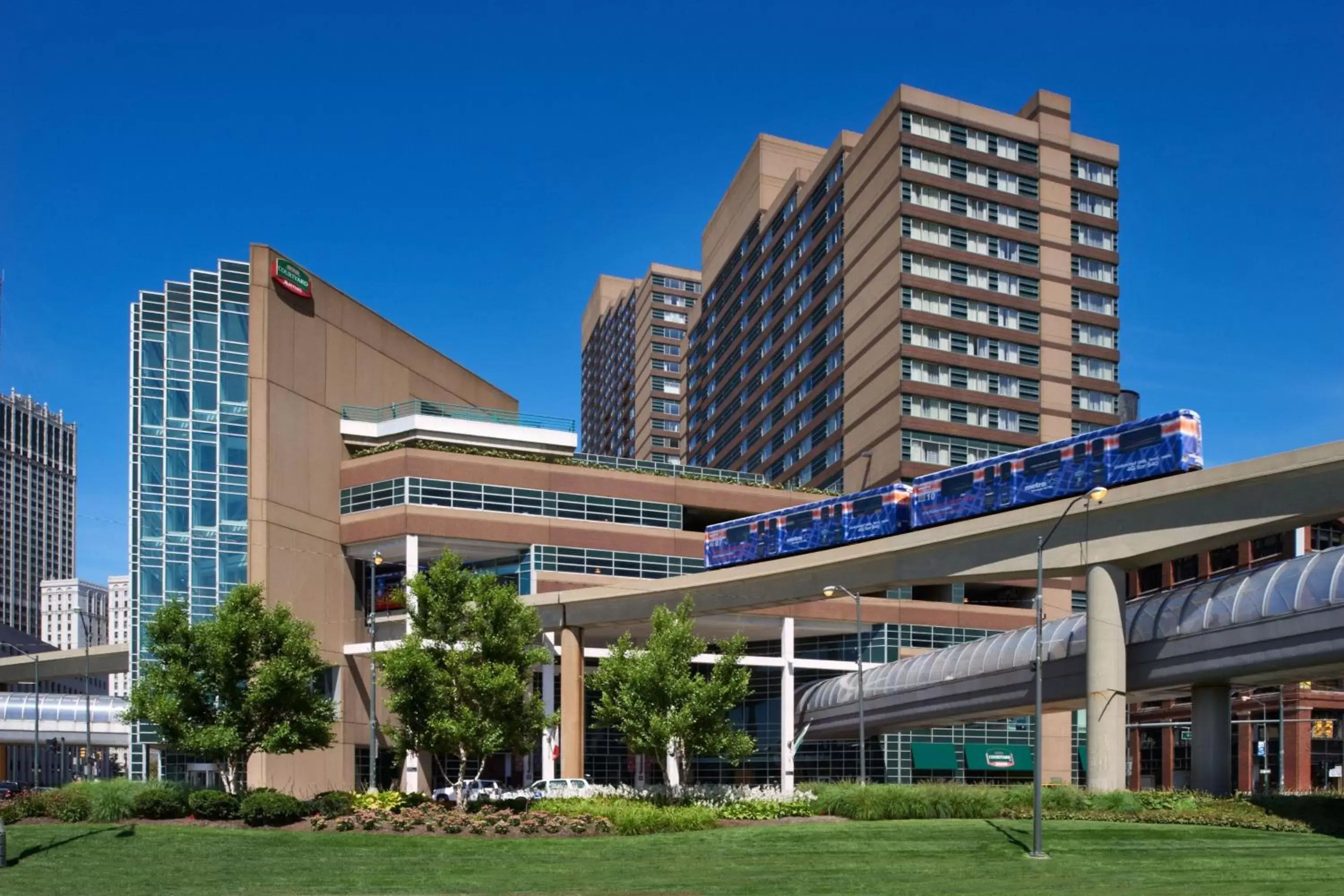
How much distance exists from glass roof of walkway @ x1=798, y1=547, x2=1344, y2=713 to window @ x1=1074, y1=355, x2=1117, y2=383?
5086 centimetres

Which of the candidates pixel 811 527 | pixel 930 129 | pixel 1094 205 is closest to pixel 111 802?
pixel 811 527

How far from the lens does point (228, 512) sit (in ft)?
219

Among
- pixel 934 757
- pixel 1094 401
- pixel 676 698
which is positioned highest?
pixel 1094 401

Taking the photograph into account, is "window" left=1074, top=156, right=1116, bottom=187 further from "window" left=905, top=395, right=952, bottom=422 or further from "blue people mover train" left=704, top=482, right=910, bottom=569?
"blue people mover train" left=704, top=482, right=910, bottom=569

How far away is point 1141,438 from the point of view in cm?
4159

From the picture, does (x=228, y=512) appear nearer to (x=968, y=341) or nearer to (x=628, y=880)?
(x=628, y=880)

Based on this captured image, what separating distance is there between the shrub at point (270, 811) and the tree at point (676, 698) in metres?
9.87

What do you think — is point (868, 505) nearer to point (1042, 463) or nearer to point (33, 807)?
point (1042, 463)

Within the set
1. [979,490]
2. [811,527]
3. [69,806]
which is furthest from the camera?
[811,527]

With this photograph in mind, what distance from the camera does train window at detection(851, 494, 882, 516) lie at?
2130 inches

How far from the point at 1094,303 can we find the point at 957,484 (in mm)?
61943

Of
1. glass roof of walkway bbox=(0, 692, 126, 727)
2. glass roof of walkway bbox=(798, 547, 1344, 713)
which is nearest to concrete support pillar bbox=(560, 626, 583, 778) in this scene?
glass roof of walkway bbox=(798, 547, 1344, 713)

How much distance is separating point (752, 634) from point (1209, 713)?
35164 millimetres

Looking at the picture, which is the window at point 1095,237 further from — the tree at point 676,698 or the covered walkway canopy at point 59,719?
the covered walkway canopy at point 59,719
